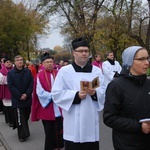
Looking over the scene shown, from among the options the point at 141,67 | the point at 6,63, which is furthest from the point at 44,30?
the point at 141,67

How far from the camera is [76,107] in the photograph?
3.70 metres

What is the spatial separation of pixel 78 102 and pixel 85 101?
10cm

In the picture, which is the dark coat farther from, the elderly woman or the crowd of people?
the elderly woman

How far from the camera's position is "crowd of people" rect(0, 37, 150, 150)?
262 centimetres

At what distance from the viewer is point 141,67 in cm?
265

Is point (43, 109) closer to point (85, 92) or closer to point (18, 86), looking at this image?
point (18, 86)

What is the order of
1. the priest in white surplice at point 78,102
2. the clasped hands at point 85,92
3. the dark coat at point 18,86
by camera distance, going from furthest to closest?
the dark coat at point 18,86
the priest in white surplice at point 78,102
the clasped hands at point 85,92

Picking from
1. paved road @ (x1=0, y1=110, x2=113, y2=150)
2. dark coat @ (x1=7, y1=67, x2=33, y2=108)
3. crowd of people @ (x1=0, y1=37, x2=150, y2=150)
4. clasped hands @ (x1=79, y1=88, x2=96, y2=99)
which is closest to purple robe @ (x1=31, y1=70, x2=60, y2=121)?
crowd of people @ (x1=0, y1=37, x2=150, y2=150)

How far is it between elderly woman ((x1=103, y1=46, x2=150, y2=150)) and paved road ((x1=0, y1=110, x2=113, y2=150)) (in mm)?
2828

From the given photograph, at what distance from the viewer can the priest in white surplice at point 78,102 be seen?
3.69 metres

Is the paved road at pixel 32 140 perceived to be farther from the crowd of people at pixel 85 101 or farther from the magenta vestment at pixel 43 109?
the magenta vestment at pixel 43 109

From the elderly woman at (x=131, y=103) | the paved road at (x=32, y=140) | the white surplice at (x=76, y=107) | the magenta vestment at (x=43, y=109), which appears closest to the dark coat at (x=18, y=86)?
the paved road at (x=32, y=140)

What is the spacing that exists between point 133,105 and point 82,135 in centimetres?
127

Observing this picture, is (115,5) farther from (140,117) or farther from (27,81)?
(140,117)
